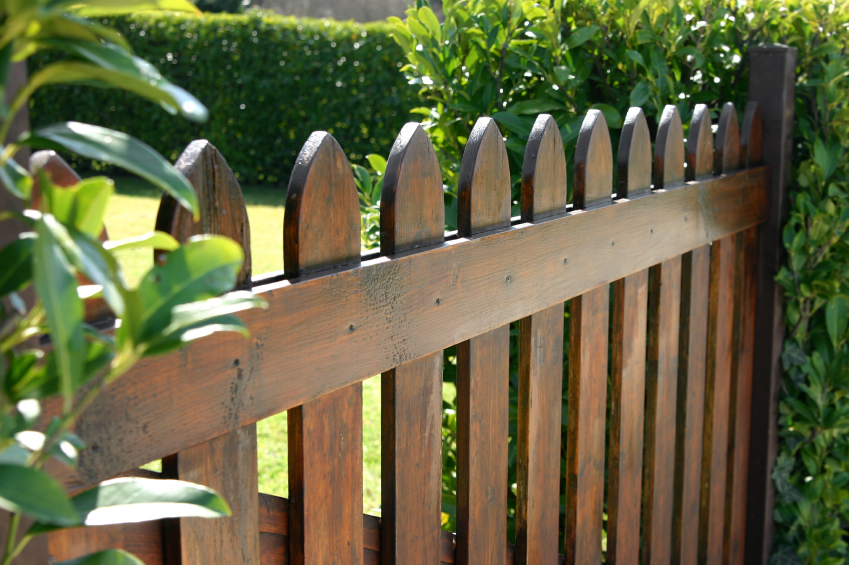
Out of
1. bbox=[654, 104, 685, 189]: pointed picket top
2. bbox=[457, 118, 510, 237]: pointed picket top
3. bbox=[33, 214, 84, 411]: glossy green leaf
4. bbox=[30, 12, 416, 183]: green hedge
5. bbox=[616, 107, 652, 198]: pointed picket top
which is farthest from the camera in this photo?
bbox=[30, 12, 416, 183]: green hedge

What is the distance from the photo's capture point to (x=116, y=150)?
17.4 inches

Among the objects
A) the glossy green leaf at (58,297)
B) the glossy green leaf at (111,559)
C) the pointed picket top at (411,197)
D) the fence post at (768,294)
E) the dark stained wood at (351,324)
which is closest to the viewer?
the glossy green leaf at (58,297)

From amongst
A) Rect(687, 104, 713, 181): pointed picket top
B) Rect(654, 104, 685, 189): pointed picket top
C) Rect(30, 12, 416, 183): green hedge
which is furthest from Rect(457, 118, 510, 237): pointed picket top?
Rect(30, 12, 416, 183): green hedge

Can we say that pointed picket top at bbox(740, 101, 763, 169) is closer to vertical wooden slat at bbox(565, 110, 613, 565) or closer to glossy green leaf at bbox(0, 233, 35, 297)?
vertical wooden slat at bbox(565, 110, 613, 565)

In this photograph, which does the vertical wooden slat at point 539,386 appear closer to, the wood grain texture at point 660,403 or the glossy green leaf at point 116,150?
the wood grain texture at point 660,403

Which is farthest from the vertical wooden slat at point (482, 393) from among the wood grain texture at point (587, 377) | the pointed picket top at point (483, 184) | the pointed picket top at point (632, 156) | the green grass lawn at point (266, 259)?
the green grass lawn at point (266, 259)

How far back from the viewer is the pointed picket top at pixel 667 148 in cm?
177

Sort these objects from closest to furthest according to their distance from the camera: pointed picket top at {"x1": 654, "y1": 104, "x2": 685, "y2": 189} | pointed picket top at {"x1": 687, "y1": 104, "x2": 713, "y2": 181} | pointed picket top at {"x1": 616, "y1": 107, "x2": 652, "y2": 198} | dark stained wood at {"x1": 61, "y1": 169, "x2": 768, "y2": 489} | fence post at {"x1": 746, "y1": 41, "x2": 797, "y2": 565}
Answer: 1. dark stained wood at {"x1": 61, "y1": 169, "x2": 768, "y2": 489}
2. pointed picket top at {"x1": 616, "y1": 107, "x2": 652, "y2": 198}
3. pointed picket top at {"x1": 654, "y1": 104, "x2": 685, "y2": 189}
4. pointed picket top at {"x1": 687, "y1": 104, "x2": 713, "y2": 181}
5. fence post at {"x1": 746, "y1": 41, "x2": 797, "y2": 565}

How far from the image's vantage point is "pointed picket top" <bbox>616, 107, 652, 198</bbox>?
1.65m

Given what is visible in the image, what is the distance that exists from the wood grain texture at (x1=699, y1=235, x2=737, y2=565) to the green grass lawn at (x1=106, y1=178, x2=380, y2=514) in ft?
3.70

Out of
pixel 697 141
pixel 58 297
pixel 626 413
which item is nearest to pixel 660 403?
pixel 626 413

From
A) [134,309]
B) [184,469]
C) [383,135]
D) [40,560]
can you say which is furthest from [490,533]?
[383,135]

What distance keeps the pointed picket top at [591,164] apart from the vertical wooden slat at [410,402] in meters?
0.43

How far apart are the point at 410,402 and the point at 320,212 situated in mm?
324
